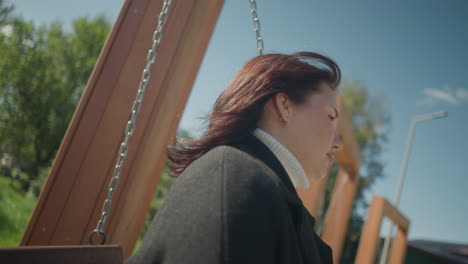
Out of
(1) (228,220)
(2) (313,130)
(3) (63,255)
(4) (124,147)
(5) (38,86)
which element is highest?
(5) (38,86)

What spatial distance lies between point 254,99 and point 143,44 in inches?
35.0

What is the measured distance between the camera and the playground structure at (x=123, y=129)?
172cm

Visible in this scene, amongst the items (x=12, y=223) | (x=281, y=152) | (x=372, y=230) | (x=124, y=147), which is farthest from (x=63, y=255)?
(x=372, y=230)

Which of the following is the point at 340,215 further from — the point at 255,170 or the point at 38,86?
the point at 38,86

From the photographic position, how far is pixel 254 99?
154 cm

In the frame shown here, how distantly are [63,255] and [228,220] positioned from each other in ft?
2.16

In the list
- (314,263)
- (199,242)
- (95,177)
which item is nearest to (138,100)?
(95,177)

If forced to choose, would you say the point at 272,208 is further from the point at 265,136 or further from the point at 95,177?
the point at 95,177

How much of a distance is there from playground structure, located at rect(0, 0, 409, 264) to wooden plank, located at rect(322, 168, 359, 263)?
340cm

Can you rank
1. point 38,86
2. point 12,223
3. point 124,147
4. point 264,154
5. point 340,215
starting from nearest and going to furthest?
point 264,154, point 124,147, point 12,223, point 340,215, point 38,86

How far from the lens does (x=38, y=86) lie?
1562 cm

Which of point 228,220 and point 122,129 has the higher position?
point 122,129

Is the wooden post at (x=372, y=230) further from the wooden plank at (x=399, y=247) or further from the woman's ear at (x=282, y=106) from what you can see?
the woman's ear at (x=282, y=106)

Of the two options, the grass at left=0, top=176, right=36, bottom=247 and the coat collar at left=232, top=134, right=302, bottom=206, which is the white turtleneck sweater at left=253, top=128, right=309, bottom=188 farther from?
the grass at left=0, top=176, right=36, bottom=247
